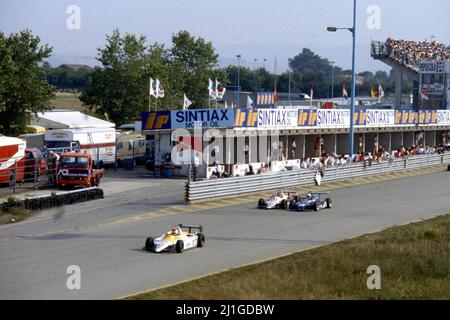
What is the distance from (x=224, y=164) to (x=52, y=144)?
10.9m

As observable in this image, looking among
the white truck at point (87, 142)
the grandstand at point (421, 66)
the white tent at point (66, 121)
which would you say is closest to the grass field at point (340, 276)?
the white truck at point (87, 142)

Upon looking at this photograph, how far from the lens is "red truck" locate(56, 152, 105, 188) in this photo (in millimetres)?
34500

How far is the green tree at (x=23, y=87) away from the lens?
48625mm

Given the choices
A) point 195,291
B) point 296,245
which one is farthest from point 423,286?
point 296,245

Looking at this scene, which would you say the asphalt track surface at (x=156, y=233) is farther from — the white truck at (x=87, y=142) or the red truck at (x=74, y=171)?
the white truck at (x=87, y=142)

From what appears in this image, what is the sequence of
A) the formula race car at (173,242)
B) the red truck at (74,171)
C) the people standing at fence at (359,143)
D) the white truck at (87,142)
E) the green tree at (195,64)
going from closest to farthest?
the formula race car at (173,242) < the red truck at (74,171) < the white truck at (87,142) < the people standing at fence at (359,143) < the green tree at (195,64)

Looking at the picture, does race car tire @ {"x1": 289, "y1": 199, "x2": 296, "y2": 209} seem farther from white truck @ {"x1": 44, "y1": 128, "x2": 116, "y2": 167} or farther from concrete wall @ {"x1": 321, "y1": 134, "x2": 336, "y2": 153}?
concrete wall @ {"x1": 321, "y1": 134, "x2": 336, "y2": 153}

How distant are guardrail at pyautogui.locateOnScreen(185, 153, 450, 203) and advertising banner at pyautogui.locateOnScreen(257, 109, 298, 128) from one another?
502cm

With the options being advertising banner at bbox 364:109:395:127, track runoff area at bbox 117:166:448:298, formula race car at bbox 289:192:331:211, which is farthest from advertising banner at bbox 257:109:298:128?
formula race car at bbox 289:192:331:211

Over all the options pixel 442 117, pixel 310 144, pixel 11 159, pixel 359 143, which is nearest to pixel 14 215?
pixel 11 159

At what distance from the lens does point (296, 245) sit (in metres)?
20.6

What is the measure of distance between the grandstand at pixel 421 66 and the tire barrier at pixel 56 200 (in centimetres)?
5096

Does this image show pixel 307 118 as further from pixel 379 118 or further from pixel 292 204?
pixel 292 204

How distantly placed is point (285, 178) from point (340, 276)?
70.3 ft
